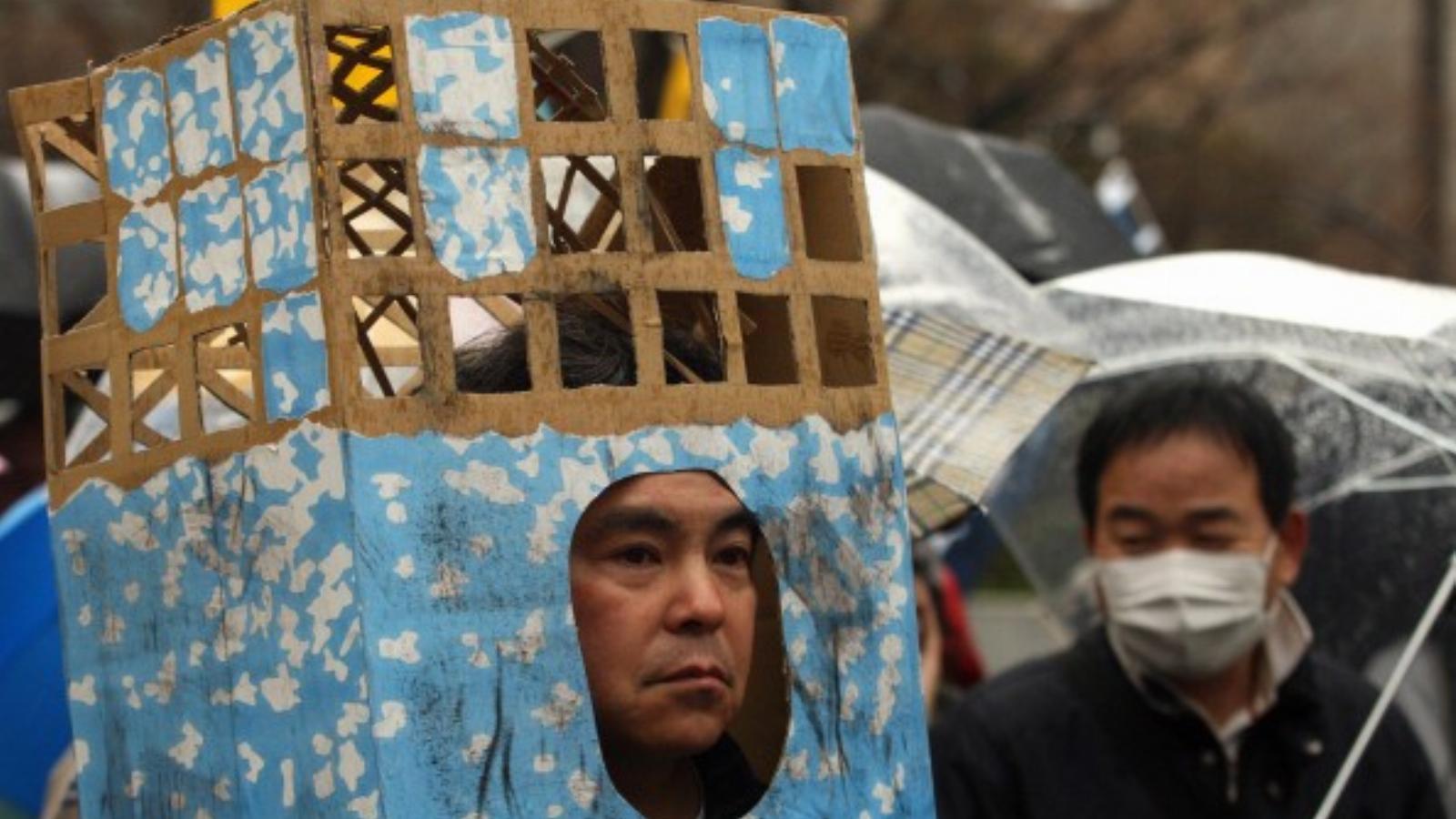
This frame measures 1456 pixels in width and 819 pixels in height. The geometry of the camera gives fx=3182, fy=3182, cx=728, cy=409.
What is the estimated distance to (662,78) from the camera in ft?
30.8

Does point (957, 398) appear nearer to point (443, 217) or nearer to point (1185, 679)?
point (1185, 679)

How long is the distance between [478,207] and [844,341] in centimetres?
60

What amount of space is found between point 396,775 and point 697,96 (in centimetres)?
92

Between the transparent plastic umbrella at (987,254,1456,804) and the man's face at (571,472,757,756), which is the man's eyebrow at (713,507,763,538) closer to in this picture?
the man's face at (571,472,757,756)

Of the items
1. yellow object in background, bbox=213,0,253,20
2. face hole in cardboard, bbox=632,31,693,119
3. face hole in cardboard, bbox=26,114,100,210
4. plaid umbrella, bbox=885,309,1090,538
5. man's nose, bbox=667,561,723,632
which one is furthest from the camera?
face hole in cardboard, bbox=632,31,693,119

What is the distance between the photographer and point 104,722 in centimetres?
393

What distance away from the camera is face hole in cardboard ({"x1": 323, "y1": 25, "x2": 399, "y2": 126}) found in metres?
3.69

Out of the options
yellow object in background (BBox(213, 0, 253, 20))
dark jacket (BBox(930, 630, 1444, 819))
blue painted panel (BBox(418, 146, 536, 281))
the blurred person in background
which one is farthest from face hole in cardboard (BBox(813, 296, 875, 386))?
yellow object in background (BBox(213, 0, 253, 20))

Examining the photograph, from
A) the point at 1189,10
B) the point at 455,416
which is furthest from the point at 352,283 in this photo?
the point at 1189,10

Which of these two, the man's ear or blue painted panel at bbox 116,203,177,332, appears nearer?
blue painted panel at bbox 116,203,177,332

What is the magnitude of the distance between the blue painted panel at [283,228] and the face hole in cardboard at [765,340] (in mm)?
624

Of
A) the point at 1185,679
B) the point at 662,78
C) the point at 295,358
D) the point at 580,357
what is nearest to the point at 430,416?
the point at 295,358

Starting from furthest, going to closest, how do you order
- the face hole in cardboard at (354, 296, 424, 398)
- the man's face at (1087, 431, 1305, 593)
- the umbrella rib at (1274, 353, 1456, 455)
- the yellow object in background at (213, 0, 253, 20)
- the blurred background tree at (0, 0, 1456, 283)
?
1. the blurred background tree at (0, 0, 1456, 283)
2. the yellow object in background at (213, 0, 253, 20)
3. the umbrella rib at (1274, 353, 1456, 455)
4. the man's face at (1087, 431, 1305, 593)
5. the face hole in cardboard at (354, 296, 424, 398)

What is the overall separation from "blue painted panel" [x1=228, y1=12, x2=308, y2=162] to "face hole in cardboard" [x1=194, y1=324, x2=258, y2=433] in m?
0.22
